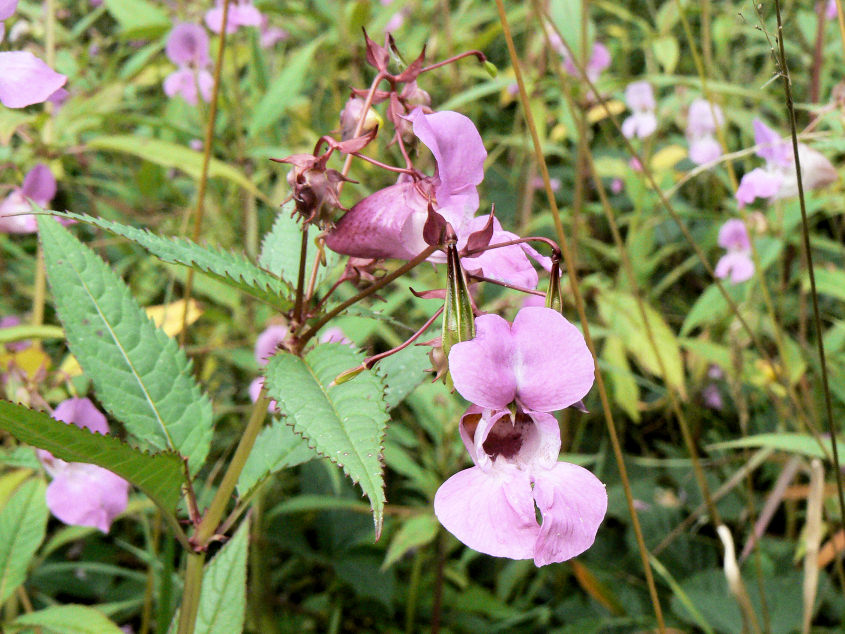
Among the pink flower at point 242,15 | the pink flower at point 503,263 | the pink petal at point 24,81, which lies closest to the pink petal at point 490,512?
the pink flower at point 503,263

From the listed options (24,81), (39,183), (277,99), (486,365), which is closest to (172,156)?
(39,183)

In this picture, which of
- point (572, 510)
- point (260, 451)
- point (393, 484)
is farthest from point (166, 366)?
point (393, 484)

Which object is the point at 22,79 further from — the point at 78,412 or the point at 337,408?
the point at 78,412

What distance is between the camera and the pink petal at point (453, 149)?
434 millimetres

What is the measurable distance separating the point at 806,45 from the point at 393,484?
1.26 metres

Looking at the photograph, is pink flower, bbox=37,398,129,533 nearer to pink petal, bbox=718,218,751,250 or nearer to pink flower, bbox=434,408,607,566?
pink flower, bbox=434,408,607,566

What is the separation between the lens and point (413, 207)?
48 cm

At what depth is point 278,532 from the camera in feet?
4.23

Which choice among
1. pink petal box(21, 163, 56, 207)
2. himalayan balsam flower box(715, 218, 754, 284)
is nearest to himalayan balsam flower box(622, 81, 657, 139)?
himalayan balsam flower box(715, 218, 754, 284)

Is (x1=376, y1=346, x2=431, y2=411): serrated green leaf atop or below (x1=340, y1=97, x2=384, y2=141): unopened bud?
below

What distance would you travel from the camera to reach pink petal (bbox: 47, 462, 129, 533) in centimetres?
77

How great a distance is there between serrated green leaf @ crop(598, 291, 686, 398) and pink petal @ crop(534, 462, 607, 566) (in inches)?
36.0

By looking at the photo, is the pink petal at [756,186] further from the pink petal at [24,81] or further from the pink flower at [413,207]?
the pink petal at [24,81]

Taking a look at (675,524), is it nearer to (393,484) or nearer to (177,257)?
(393,484)
